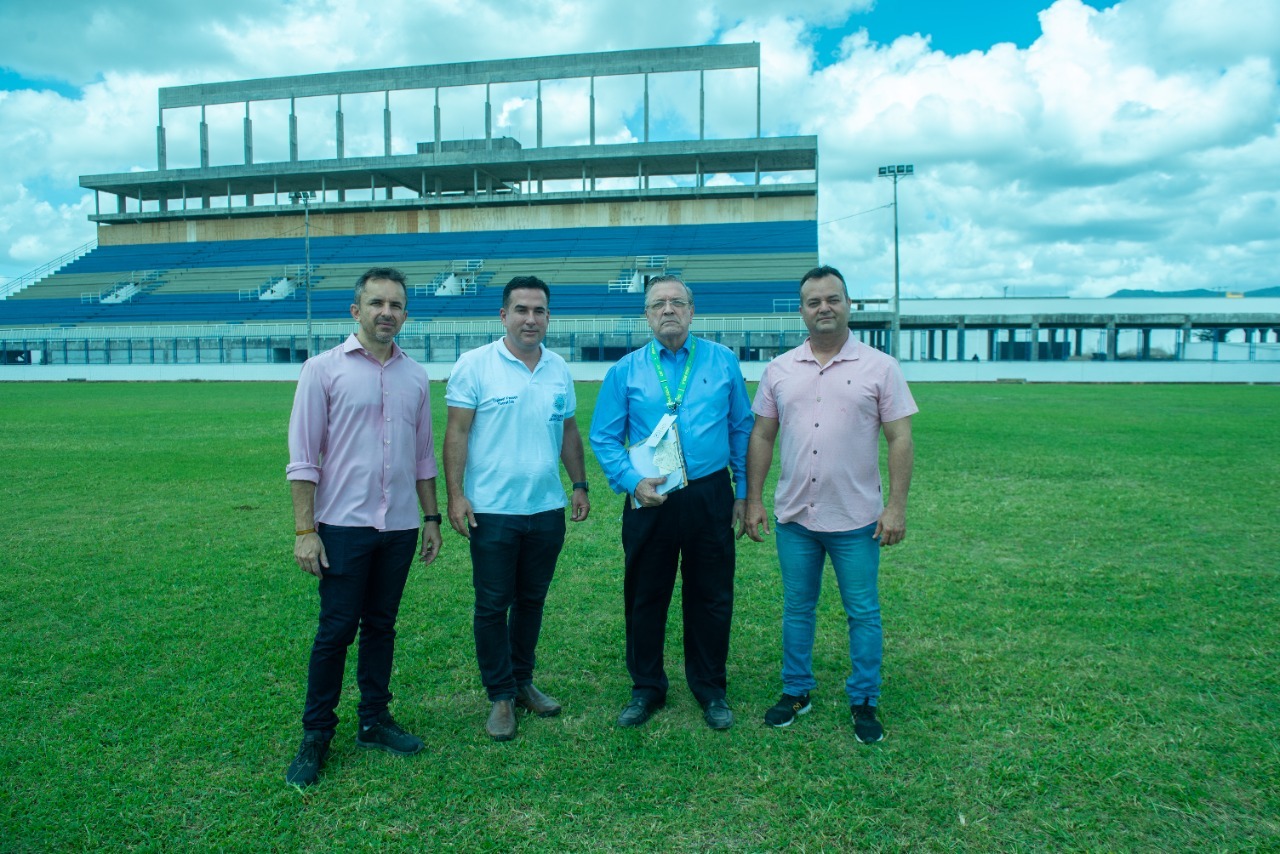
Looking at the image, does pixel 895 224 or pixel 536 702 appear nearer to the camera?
pixel 536 702

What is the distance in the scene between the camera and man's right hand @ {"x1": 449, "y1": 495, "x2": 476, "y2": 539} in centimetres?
358

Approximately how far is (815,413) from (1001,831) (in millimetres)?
1689

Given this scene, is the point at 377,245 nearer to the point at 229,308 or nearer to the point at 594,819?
the point at 229,308

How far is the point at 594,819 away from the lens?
293 cm

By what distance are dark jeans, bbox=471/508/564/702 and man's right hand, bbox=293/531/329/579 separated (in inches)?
25.5

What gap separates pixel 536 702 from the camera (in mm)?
3811

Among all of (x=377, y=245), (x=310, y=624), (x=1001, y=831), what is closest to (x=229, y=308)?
(x=377, y=245)

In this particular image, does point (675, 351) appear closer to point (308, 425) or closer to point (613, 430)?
point (613, 430)

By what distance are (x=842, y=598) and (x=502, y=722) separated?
1575mm

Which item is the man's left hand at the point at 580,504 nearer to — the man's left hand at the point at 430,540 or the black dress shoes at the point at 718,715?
the man's left hand at the point at 430,540

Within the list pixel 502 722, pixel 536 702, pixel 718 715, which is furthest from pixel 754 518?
pixel 502 722

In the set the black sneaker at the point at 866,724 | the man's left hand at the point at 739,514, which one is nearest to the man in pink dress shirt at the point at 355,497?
the man's left hand at the point at 739,514

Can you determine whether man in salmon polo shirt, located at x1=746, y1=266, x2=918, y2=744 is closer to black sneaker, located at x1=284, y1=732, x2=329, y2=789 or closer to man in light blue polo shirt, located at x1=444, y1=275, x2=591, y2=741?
man in light blue polo shirt, located at x1=444, y1=275, x2=591, y2=741

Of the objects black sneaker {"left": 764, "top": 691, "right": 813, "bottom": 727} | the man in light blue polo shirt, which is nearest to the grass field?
black sneaker {"left": 764, "top": 691, "right": 813, "bottom": 727}
